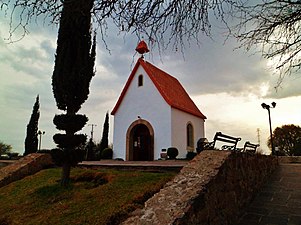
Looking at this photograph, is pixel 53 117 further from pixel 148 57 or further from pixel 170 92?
pixel 170 92

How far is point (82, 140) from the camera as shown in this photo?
7.89 metres

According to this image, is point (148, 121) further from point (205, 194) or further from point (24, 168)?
point (205, 194)

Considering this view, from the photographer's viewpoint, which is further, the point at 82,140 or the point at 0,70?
the point at 82,140

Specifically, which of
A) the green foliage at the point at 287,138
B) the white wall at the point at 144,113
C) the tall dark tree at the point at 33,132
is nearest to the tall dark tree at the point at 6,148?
the tall dark tree at the point at 33,132

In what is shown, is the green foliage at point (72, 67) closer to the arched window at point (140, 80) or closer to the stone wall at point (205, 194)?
the stone wall at point (205, 194)

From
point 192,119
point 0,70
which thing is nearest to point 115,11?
point 0,70

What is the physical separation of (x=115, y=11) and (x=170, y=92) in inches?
558

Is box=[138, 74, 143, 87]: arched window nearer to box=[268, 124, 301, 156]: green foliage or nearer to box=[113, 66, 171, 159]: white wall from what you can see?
box=[113, 66, 171, 159]: white wall

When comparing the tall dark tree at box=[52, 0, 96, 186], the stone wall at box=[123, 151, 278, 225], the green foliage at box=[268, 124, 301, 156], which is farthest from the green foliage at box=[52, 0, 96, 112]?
the green foliage at box=[268, 124, 301, 156]

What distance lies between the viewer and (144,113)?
16.8m

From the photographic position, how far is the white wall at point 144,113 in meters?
15.8

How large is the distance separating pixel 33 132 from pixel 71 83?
18.4 meters

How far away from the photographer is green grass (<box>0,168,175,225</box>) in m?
4.79

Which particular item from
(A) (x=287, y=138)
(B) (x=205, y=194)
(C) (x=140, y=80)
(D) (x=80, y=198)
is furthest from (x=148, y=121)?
(A) (x=287, y=138)
